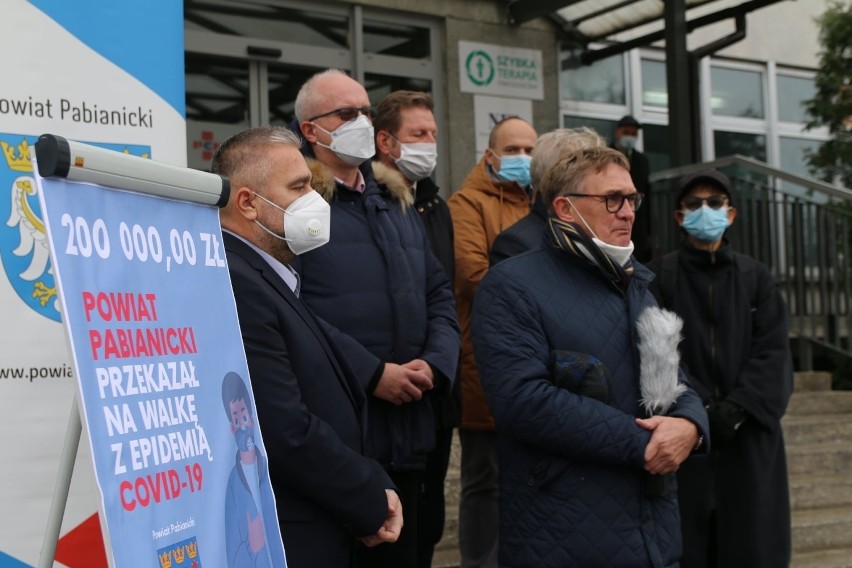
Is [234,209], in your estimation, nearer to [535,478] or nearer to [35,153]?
[35,153]

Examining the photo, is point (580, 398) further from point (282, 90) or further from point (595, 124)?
point (595, 124)

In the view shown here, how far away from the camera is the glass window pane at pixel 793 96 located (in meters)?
12.8

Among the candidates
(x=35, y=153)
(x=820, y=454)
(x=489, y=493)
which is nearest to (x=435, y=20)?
(x=820, y=454)

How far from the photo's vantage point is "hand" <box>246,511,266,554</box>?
99.1 inches

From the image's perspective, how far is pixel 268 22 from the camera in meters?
9.15

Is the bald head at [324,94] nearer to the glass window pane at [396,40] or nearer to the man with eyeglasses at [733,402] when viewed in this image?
the man with eyeglasses at [733,402]

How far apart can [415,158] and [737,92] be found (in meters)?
8.60

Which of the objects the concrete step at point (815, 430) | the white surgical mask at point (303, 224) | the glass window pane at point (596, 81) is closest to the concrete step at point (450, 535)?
the white surgical mask at point (303, 224)

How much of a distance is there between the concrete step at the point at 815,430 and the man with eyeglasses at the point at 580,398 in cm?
458

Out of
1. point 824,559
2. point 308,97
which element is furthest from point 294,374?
point 824,559

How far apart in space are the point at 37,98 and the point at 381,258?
51.0 inches

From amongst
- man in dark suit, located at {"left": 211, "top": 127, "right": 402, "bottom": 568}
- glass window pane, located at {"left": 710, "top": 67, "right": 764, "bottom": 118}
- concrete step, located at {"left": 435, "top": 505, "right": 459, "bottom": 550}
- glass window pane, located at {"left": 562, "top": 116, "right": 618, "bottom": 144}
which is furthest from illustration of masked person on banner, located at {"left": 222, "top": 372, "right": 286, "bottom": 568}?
glass window pane, located at {"left": 710, "top": 67, "right": 764, "bottom": 118}

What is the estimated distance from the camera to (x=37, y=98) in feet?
10.2

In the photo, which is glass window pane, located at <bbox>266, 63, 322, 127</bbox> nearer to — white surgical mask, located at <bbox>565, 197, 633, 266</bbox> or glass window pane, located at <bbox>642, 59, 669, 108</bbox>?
glass window pane, located at <bbox>642, 59, 669, 108</bbox>
